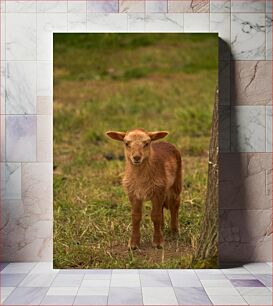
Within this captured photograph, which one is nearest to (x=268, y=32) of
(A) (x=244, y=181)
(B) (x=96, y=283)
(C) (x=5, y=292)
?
(A) (x=244, y=181)

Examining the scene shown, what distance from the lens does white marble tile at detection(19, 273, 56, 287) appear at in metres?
4.25

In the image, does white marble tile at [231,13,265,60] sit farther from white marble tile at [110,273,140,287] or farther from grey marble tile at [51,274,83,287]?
grey marble tile at [51,274,83,287]

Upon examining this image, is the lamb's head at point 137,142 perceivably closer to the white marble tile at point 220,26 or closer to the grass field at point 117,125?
the grass field at point 117,125

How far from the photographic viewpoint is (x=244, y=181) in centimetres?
483

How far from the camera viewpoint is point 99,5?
4809mm


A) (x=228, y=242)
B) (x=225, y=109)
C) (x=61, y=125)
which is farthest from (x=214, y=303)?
(x=61, y=125)

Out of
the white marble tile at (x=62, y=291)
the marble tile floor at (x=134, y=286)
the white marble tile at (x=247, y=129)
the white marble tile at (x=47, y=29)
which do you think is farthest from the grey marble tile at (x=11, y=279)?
the white marble tile at (x=247, y=129)

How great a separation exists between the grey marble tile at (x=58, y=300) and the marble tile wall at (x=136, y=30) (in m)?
0.93

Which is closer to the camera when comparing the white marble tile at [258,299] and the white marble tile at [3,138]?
the white marble tile at [258,299]

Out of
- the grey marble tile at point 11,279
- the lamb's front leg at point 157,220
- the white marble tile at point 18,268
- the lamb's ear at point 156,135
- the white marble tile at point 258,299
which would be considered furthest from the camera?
the lamb's ear at point 156,135

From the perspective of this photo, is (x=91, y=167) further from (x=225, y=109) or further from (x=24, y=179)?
(x=225, y=109)

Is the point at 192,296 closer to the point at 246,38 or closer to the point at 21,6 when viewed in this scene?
the point at 246,38

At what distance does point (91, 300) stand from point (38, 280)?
60cm

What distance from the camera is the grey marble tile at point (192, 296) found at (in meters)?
3.85
